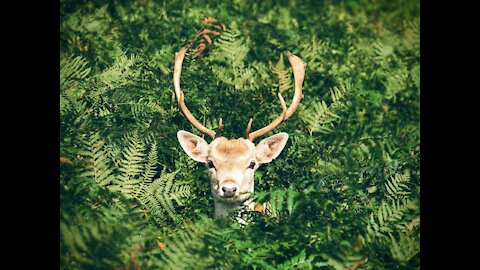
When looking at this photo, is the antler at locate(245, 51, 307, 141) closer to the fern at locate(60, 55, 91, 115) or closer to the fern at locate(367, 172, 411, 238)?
the fern at locate(367, 172, 411, 238)

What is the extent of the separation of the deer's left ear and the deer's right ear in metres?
0.46

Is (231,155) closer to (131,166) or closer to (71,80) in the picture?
(131,166)

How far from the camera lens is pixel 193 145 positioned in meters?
8.63

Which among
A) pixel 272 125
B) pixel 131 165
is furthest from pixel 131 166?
pixel 272 125

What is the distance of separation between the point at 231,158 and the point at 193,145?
1.63 feet

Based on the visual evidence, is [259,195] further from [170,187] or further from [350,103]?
[350,103]

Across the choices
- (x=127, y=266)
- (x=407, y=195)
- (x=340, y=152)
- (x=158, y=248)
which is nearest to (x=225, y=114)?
(x=340, y=152)

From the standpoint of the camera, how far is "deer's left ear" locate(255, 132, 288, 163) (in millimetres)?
8602

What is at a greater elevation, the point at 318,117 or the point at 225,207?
the point at 318,117

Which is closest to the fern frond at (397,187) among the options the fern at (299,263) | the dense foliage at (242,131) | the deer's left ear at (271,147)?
the dense foliage at (242,131)

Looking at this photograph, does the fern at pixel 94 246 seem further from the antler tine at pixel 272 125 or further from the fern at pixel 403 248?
the antler tine at pixel 272 125

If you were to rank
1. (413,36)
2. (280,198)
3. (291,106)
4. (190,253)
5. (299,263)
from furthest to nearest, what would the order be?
(413,36), (291,106), (280,198), (299,263), (190,253)

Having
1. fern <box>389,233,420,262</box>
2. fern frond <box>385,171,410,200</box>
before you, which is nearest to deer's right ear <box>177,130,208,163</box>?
fern frond <box>385,171,410,200</box>

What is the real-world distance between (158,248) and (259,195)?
0.87m
